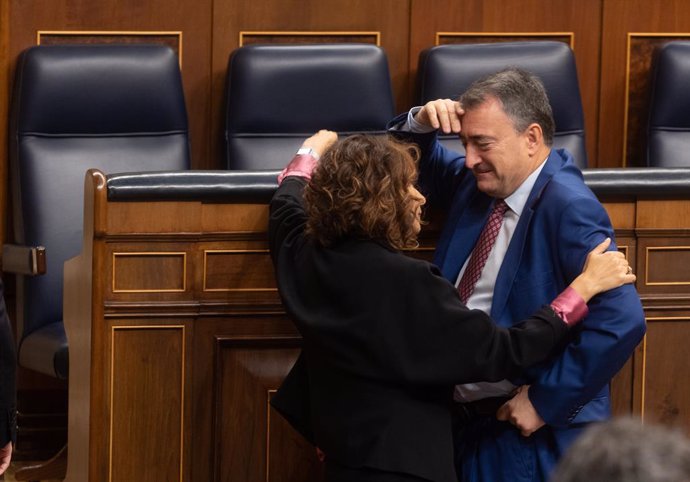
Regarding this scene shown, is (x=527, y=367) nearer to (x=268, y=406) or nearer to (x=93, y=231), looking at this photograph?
(x=268, y=406)

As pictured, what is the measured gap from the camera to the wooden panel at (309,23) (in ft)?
9.53

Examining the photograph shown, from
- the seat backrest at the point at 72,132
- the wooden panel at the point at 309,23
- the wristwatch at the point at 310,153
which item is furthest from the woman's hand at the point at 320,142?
the wooden panel at the point at 309,23

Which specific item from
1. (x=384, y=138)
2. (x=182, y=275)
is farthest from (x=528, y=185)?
(x=182, y=275)

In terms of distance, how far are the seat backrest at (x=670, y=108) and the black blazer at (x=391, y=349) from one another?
1.55m

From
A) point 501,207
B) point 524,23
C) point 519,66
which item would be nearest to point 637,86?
point 524,23

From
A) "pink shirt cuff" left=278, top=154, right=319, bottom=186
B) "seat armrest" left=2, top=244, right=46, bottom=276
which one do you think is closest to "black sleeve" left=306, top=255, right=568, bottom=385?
"pink shirt cuff" left=278, top=154, right=319, bottom=186

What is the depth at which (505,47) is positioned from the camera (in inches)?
110

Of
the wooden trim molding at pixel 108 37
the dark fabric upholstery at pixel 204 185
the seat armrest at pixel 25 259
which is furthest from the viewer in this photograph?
the wooden trim molding at pixel 108 37

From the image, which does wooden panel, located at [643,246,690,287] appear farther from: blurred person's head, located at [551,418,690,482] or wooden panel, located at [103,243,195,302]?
blurred person's head, located at [551,418,690,482]

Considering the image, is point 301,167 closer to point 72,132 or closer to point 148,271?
point 148,271

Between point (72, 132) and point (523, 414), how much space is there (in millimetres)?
1465

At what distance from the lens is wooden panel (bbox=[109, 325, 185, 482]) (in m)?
1.75

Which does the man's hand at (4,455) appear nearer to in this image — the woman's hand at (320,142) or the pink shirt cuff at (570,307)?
the woman's hand at (320,142)

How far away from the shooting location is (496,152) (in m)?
1.63
